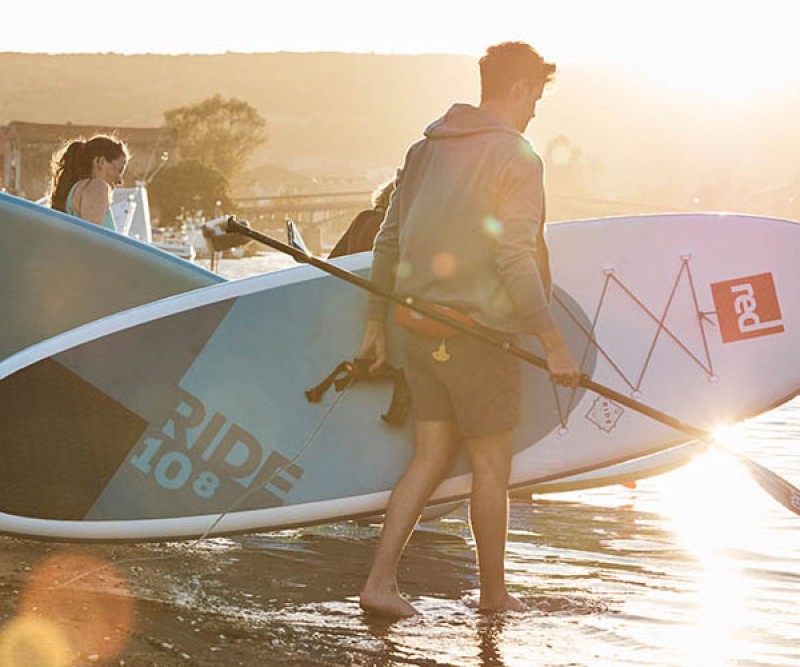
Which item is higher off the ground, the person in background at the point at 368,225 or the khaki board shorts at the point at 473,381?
the person in background at the point at 368,225

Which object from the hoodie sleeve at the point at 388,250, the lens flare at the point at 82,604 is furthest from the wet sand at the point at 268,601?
the hoodie sleeve at the point at 388,250

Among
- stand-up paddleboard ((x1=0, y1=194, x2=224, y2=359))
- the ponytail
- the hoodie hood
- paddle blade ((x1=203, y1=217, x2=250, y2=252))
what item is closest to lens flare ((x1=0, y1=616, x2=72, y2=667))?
paddle blade ((x1=203, y1=217, x2=250, y2=252))

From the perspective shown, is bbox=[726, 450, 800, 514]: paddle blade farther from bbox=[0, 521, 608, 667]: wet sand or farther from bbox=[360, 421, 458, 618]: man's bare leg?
bbox=[360, 421, 458, 618]: man's bare leg

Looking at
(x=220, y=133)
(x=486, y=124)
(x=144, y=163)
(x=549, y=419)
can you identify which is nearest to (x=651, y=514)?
(x=549, y=419)

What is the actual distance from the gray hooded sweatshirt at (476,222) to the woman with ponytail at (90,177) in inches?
101

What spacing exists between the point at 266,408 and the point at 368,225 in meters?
1.37

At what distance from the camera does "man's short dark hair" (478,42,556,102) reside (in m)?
4.94

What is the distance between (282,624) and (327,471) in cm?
117

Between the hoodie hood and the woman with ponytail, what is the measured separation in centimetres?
270

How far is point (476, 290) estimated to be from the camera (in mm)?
4977

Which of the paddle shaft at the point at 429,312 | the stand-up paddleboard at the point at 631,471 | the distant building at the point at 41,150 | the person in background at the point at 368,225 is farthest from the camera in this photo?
the distant building at the point at 41,150

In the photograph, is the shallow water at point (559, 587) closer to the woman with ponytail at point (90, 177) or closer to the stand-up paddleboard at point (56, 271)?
the stand-up paddleboard at point (56, 271)

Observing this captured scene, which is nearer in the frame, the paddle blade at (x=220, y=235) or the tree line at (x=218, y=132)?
the paddle blade at (x=220, y=235)

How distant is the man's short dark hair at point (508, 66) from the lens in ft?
16.2
